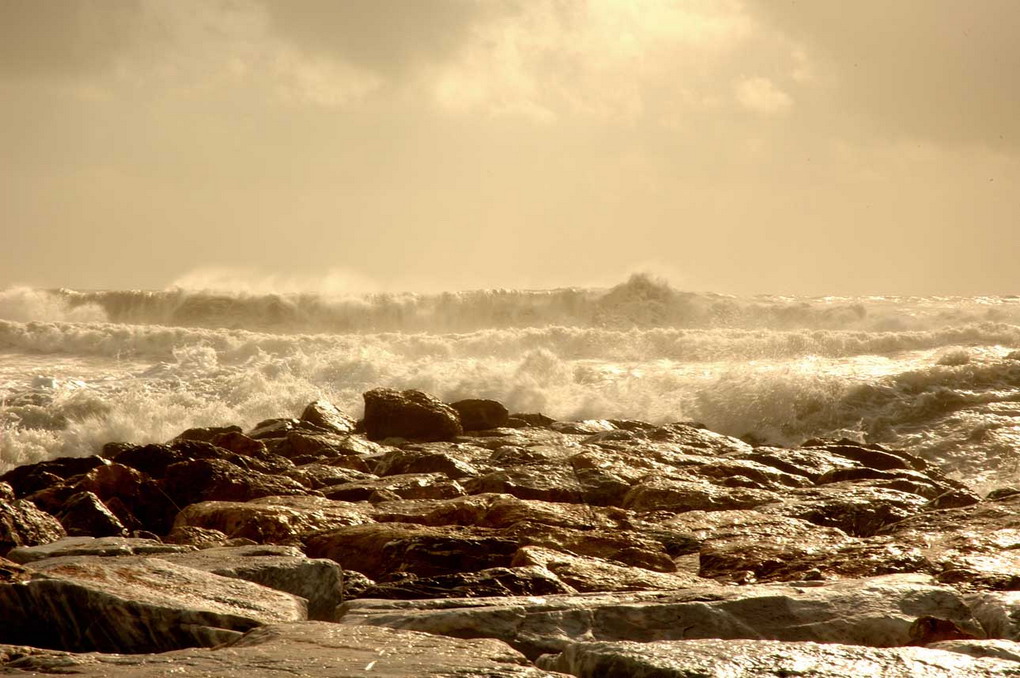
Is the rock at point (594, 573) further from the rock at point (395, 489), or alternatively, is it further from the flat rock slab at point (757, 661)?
the rock at point (395, 489)

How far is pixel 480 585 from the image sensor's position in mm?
4219

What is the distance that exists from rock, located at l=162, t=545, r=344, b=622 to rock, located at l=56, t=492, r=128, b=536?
6.50 ft

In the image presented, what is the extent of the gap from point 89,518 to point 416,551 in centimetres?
214

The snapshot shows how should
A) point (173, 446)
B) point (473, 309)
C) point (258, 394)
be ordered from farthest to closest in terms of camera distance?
point (473, 309)
point (258, 394)
point (173, 446)

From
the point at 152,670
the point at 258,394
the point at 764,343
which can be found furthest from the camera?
the point at 764,343

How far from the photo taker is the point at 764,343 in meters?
22.6

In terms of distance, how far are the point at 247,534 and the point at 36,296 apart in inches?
972

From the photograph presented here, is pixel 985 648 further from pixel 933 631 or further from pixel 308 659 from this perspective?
pixel 308 659

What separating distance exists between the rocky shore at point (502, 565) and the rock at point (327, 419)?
5.08 ft

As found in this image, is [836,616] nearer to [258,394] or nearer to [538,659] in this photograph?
[538,659]

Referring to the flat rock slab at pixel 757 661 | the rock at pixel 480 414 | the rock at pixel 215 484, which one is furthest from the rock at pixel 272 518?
the rock at pixel 480 414

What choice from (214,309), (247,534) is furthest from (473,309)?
(247,534)

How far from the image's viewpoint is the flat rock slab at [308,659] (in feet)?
9.12

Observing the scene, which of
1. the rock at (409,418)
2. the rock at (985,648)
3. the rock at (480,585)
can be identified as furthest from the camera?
the rock at (409,418)
